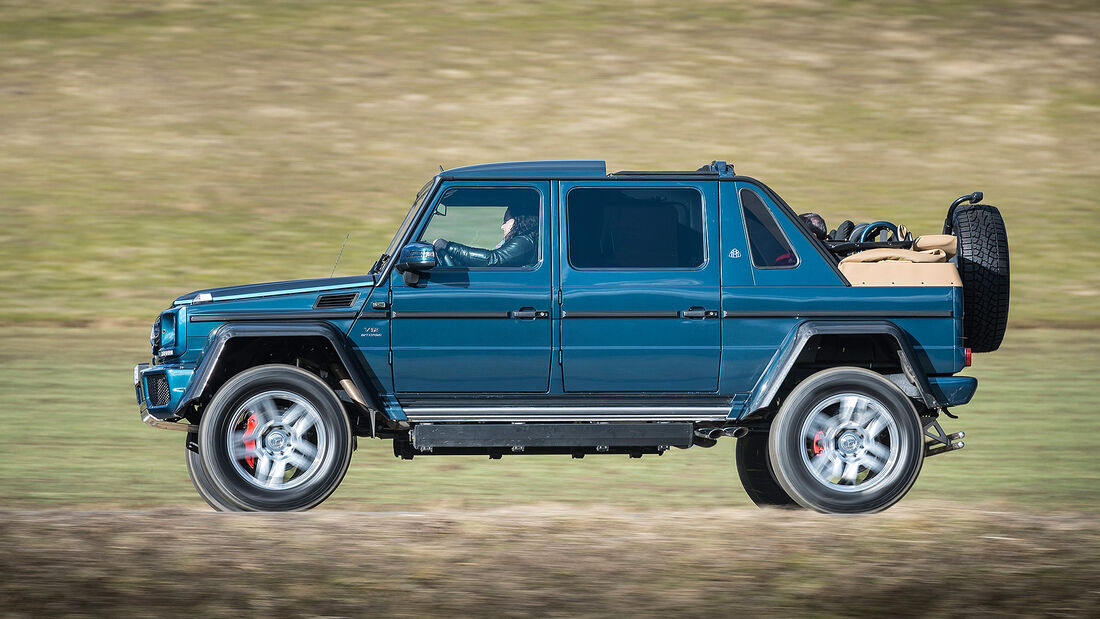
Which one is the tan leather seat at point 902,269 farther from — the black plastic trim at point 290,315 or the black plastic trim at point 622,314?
the black plastic trim at point 290,315

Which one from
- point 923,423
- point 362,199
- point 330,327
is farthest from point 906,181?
point 330,327

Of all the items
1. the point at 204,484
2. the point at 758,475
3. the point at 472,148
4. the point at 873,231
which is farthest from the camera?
the point at 472,148

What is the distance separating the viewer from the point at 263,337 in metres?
7.50

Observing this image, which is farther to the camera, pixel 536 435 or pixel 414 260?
pixel 536 435

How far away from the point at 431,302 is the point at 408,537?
55.4 inches

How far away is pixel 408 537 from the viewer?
677 centimetres

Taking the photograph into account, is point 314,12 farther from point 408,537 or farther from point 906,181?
point 408,537

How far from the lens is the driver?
7.66 metres

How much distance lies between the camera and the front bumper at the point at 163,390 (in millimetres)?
7434

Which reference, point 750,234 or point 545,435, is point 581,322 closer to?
point 545,435

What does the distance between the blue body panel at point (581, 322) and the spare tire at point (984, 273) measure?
10.3 inches

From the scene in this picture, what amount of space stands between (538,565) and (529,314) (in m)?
1.65

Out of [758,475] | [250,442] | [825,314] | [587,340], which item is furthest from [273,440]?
[758,475]

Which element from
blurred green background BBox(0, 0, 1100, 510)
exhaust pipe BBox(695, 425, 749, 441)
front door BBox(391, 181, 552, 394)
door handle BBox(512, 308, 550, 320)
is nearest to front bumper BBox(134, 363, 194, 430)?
front door BBox(391, 181, 552, 394)
